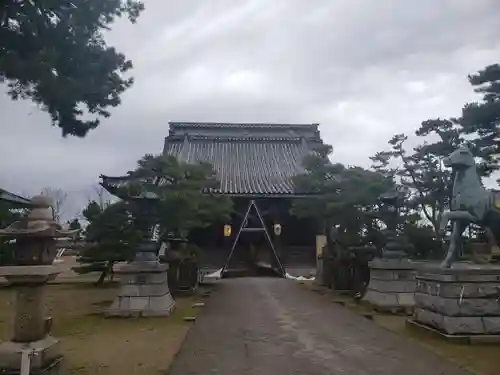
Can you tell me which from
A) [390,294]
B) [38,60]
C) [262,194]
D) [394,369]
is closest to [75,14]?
[38,60]

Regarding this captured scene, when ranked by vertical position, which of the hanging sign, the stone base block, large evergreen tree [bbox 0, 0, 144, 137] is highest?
large evergreen tree [bbox 0, 0, 144, 137]

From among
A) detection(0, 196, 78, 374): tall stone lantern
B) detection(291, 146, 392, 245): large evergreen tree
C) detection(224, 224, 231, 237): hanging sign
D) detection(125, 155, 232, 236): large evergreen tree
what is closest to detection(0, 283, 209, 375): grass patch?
detection(0, 196, 78, 374): tall stone lantern

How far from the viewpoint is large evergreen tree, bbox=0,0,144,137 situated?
8406 mm

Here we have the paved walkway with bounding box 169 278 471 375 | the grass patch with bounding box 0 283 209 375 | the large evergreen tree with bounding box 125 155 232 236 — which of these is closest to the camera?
the paved walkway with bounding box 169 278 471 375

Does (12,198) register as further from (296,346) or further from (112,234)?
(296,346)

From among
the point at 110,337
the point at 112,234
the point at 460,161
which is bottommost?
the point at 110,337

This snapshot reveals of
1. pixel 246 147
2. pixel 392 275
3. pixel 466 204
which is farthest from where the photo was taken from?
pixel 246 147

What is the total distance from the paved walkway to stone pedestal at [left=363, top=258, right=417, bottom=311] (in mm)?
1049

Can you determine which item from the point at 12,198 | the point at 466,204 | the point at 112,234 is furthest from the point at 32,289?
the point at 12,198

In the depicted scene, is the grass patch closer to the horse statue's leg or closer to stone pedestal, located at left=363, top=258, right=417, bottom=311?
stone pedestal, located at left=363, top=258, right=417, bottom=311

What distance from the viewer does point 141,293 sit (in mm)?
11125

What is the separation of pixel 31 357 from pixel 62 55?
19.1 ft

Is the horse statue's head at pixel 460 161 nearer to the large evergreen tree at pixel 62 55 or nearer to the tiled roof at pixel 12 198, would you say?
the large evergreen tree at pixel 62 55

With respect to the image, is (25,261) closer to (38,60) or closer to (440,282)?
(38,60)
